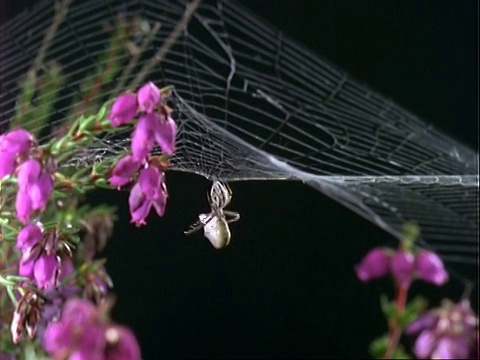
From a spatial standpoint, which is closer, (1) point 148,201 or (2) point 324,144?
(1) point 148,201

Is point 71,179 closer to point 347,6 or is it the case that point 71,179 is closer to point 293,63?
point 293,63

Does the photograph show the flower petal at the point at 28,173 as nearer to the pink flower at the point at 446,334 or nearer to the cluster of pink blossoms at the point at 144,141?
the cluster of pink blossoms at the point at 144,141

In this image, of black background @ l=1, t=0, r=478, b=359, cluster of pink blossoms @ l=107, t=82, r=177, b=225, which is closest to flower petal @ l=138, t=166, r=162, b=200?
cluster of pink blossoms @ l=107, t=82, r=177, b=225

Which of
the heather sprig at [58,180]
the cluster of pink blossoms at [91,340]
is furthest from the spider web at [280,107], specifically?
the cluster of pink blossoms at [91,340]

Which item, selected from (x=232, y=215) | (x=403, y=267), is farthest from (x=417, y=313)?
(x=232, y=215)

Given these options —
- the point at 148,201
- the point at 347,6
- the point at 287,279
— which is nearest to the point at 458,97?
the point at 347,6

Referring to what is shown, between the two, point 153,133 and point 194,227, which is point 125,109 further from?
point 194,227
